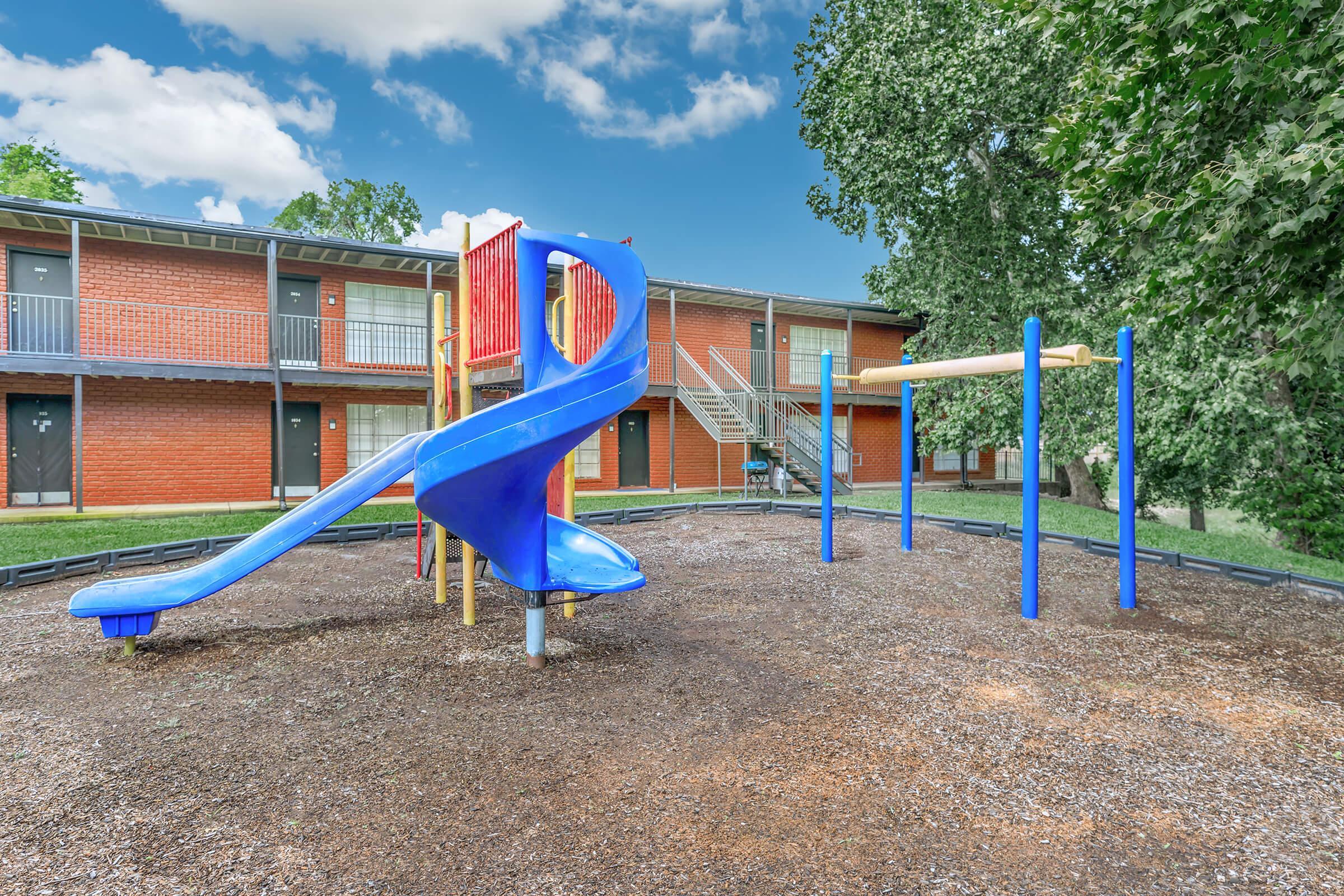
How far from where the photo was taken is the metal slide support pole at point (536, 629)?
4570 millimetres

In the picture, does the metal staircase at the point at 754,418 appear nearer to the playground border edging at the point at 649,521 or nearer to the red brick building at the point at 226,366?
the red brick building at the point at 226,366

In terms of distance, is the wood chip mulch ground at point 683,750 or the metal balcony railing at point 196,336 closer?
the wood chip mulch ground at point 683,750

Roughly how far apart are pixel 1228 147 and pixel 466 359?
651cm

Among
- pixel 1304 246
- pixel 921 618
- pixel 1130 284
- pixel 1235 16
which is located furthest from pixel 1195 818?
pixel 1130 284

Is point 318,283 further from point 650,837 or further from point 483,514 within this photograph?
point 650,837

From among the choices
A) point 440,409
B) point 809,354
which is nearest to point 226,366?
point 440,409

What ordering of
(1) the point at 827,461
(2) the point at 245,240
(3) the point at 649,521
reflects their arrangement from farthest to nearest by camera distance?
(2) the point at 245,240 → (3) the point at 649,521 → (1) the point at 827,461

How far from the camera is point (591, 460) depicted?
18047 mm

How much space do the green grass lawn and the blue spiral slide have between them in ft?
14.5

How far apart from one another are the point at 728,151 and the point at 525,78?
44.5 feet

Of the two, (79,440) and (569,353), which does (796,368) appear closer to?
(569,353)

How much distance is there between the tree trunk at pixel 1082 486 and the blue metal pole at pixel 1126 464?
10281 millimetres

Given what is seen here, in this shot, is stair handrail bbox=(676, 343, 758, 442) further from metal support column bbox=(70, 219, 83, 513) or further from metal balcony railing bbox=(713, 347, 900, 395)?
metal support column bbox=(70, 219, 83, 513)

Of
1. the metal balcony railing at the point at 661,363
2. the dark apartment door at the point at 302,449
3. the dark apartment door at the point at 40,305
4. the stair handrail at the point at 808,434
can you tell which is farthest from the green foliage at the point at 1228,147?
the dark apartment door at the point at 40,305
